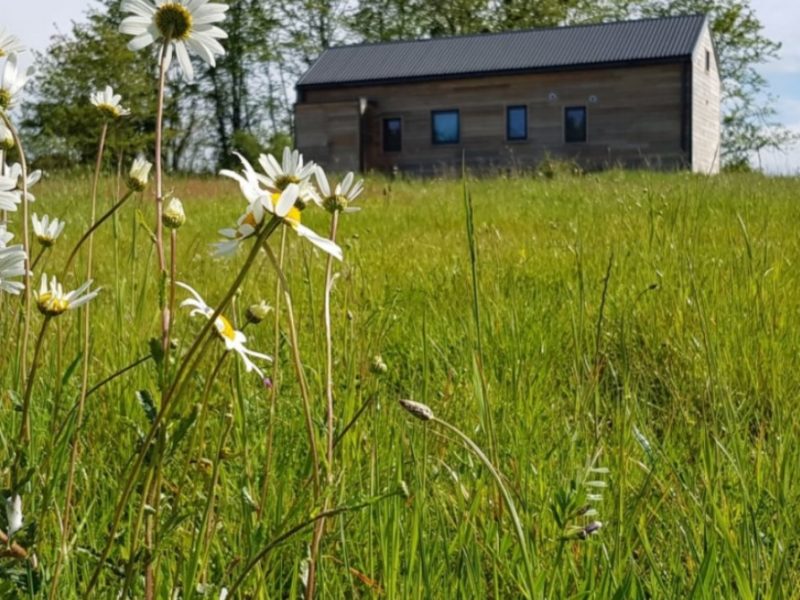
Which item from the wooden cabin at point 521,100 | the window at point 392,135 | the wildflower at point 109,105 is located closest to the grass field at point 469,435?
the wildflower at point 109,105

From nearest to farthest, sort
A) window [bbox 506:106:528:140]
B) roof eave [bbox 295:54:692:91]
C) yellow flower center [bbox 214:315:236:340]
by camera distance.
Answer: yellow flower center [bbox 214:315:236:340], roof eave [bbox 295:54:692:91], window [bbox 506:106:528:140]

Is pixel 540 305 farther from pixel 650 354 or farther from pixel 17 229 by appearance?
pixel 17 229

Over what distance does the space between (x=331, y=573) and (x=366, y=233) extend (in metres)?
4.70

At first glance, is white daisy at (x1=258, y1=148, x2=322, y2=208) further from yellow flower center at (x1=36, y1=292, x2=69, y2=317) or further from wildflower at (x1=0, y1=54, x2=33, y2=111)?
wildflower at (x1=0, y1=54, x2=33, y2=111)

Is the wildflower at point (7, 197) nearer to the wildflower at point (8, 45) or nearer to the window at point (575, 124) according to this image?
the wildflower at point (8, 45)

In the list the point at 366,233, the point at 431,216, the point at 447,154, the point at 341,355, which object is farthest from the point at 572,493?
the point at 447,154

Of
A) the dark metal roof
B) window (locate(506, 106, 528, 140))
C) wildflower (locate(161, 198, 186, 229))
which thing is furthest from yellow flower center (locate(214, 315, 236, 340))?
window (locate(506, 106, 528, 140))

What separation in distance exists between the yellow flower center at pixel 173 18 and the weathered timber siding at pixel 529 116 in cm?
2199

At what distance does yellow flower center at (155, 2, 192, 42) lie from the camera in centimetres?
100

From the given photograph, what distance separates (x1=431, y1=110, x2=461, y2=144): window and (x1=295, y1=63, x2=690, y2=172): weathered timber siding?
17 cm

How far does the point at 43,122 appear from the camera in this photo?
32.2m

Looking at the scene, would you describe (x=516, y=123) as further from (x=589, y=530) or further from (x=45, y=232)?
(x=589, y=530)

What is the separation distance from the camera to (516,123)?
2531 centimetres

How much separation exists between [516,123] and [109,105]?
24634 millimetres
